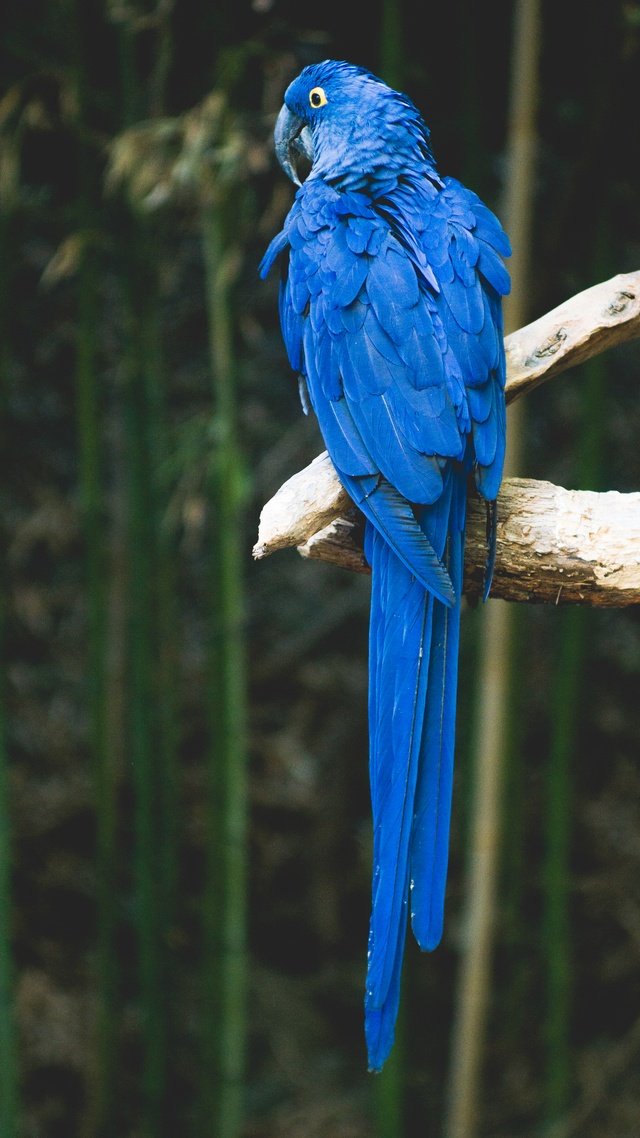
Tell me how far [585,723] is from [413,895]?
141 centimetres

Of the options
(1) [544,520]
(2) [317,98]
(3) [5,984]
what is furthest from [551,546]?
(3) [5,984]

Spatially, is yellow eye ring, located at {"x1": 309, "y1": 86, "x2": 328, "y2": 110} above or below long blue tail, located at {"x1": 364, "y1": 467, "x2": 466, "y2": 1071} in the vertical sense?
above

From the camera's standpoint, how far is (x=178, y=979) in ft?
8.91

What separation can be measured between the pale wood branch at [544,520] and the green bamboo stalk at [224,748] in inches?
27.1

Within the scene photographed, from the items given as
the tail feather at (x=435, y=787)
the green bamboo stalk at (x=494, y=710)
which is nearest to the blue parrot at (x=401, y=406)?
the tail feather at (x=435, y=787)

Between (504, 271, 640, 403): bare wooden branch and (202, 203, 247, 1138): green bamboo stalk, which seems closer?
(504, 271, 640, 403): bare wooden branch

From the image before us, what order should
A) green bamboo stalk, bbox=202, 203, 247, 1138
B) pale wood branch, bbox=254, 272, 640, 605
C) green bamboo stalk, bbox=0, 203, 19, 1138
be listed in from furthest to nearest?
green bamboo stalk, bbox=0, 203, 19, 1138
green bamboo stalk, bbox=202, 203, 247, 1138
pale wood branch, bbox=254, 272, 640, 605


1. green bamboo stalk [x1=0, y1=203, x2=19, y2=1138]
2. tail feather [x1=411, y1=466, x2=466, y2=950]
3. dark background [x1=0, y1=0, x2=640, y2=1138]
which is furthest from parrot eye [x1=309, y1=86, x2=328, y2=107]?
green bamboo stalk [x1=0, y1=203, x2=19, y2=1138]

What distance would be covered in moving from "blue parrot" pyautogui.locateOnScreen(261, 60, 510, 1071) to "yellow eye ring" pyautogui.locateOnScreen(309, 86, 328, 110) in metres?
0.06

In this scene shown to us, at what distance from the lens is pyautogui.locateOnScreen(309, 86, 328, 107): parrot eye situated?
153 cm

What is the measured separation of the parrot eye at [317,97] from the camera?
153 cm

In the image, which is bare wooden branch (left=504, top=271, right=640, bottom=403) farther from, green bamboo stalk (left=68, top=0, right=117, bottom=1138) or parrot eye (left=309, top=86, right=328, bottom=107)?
green bamboo stalk (left=68, top=0, right=117, bottom=1138)

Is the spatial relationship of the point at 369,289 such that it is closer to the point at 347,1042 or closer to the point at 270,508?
the point at 270,508

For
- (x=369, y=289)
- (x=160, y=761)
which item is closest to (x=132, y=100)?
(x=369, y=289)
